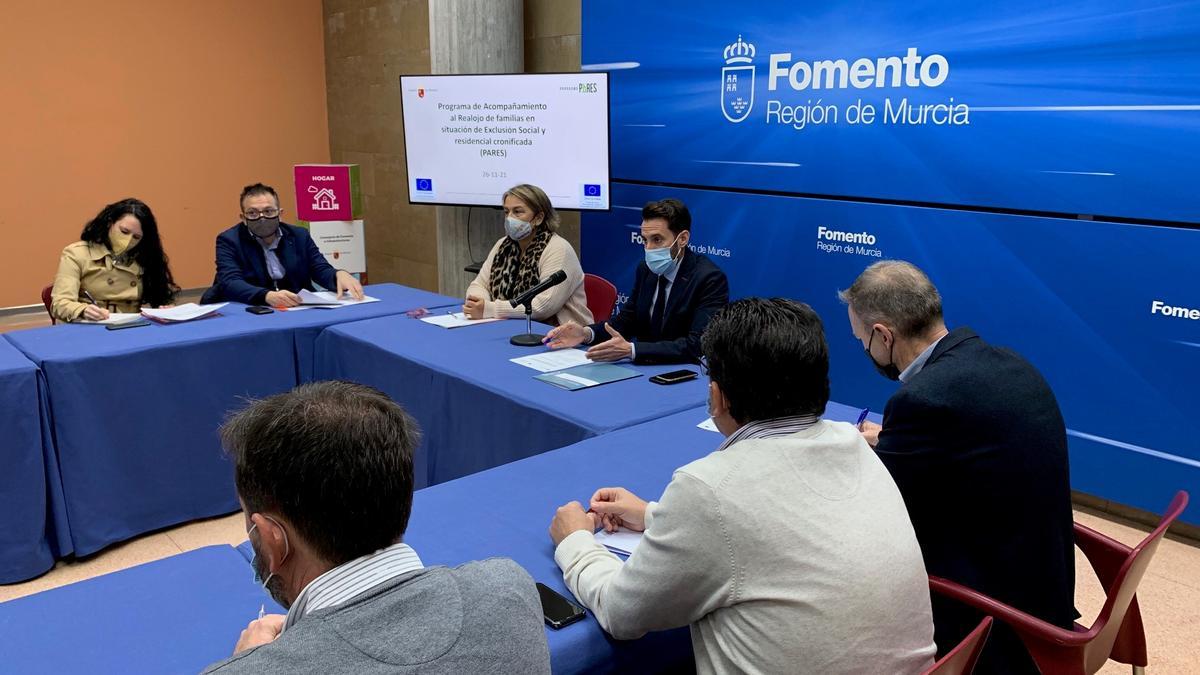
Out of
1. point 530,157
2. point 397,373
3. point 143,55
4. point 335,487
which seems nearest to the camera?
point 335,487

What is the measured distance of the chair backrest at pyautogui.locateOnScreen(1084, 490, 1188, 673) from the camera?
5.07 ft

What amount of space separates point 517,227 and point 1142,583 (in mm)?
2724

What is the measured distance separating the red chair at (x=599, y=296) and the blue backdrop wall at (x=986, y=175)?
939 millimetres

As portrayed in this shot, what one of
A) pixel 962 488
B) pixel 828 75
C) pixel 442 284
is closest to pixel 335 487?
pixel 962 488

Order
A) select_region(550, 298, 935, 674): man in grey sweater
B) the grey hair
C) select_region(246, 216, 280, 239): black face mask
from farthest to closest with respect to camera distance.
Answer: select_region(246, 216, 280, 239): black face mask < the grey hair < select_region(550, 298, 935, 674): man in grey sweater

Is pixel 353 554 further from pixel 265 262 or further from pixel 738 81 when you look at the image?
pixel 738 81

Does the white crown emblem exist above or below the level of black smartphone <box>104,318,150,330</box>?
above

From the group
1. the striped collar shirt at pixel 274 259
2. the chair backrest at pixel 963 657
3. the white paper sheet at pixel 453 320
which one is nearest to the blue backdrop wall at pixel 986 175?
the white paper sheet at pixel 453 320

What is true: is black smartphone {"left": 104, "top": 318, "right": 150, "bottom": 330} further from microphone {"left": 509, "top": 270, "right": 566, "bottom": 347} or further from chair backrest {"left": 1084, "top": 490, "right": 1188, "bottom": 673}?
chair backrest {"left": 1084, "top": 490, "right": 1188, "bottom": 673}

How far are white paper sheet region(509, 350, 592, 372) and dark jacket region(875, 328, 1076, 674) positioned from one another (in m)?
1.38

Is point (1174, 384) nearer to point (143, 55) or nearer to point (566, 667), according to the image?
point (566, 667)

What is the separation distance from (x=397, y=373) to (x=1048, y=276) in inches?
101

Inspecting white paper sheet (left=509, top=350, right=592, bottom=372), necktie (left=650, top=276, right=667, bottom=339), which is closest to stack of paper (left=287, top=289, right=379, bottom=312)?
white paper sheet (left=509, top=350, right=592, bottom=372)

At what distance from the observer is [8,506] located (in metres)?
2.81
